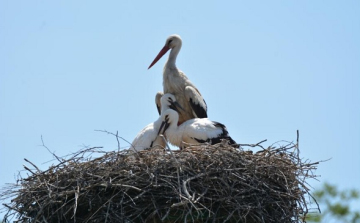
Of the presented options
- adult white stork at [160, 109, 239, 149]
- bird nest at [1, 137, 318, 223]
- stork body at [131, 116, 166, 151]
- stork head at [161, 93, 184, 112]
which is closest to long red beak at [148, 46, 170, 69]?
stork head at [161, 93, 184, 112]

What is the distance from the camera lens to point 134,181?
7023mm

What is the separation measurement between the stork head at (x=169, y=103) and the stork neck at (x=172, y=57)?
1.76ft

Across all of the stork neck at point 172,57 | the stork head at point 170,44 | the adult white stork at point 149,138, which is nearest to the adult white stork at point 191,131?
the adult white stork at point 149,138

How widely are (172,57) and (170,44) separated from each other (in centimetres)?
19

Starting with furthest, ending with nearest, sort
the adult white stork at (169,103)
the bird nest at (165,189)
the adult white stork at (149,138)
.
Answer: the adult white stork at (169,103)
the adult white stork at (149,138)
the bird nest at (165,189)

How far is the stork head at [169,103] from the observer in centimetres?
1004

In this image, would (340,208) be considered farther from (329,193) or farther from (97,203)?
(97,203)

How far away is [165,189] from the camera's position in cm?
698

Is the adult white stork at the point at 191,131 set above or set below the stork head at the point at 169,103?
below

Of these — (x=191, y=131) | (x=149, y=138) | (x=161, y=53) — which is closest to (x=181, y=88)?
(x=161, y=53)

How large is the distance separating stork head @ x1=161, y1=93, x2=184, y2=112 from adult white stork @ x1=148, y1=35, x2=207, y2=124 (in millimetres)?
147

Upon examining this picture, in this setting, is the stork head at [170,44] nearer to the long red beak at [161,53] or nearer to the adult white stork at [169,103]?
the long red beak at [161,53]

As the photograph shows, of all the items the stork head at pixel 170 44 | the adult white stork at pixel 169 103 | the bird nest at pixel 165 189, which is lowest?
the bird nest at pixel 165 189

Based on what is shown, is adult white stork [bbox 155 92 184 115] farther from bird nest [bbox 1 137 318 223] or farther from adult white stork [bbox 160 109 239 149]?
bird nest [bbox 1 137 318 223]
